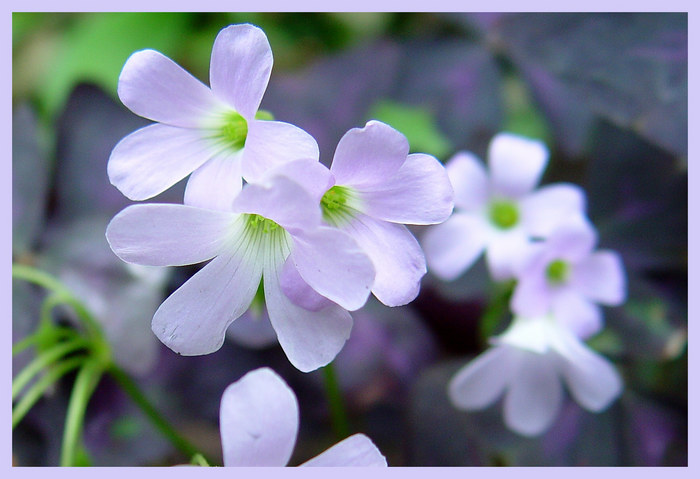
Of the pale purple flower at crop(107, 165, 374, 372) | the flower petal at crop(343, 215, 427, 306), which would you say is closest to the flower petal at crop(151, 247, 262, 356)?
the pale purple flower at crop(107, 165, 374, 372)

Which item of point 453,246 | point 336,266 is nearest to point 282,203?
point 336,266

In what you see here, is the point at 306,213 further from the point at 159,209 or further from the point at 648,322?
the point at 648,322

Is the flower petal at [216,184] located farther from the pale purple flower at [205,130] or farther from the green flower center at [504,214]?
the green flower center at [504,214]

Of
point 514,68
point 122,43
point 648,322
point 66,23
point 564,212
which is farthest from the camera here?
point 66,23

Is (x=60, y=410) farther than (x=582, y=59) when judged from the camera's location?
No

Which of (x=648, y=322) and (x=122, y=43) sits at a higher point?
(x=122, y=43)

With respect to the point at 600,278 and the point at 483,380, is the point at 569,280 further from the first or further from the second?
the point at 483,380

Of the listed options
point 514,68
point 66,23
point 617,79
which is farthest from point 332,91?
point 66,23
